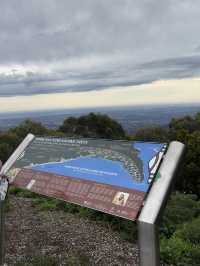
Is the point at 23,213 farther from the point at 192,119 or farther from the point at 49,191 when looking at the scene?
the point at 192,119

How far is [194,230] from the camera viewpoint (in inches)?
225

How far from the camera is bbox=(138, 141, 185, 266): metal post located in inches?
110

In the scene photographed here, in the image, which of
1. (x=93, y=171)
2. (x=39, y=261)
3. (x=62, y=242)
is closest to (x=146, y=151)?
(x=93, y=171)

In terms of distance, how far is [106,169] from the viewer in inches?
139

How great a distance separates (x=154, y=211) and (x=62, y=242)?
2.98 meters

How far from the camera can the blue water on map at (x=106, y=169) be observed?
10.6ft

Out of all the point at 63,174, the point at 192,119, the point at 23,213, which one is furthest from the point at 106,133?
the point at 63,174

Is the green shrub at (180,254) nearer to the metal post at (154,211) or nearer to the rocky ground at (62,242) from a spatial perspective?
the rocky ground at (62,242)

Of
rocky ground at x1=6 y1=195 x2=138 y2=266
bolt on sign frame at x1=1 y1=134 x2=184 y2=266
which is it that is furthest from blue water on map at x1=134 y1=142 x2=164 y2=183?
rocky ground at x1=6 y1=195 x2=138 y2=266

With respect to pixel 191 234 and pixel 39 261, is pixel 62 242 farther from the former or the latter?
pixel 191 234

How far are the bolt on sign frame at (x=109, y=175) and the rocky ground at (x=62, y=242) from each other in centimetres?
114

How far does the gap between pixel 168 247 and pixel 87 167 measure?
1.98 meters

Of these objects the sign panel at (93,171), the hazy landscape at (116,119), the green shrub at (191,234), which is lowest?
the hazy landscape at (116,119)

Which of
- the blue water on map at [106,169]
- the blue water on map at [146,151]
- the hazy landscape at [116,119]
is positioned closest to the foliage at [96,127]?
the hazy landscape at [116,119]
